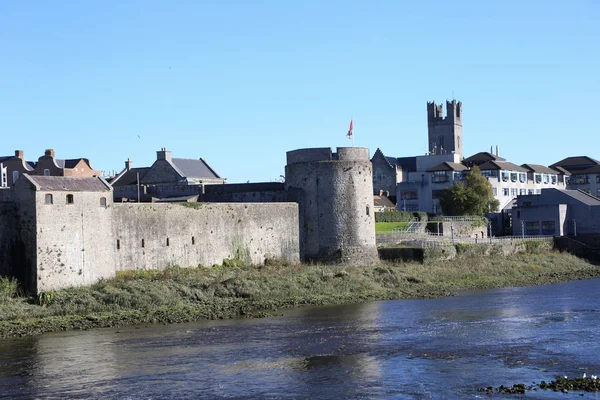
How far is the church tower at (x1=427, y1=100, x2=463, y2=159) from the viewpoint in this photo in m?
111

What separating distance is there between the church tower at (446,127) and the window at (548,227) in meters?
52.6

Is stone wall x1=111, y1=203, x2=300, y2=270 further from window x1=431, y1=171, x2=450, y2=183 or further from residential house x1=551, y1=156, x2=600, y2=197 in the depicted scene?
residential house x1=551, y1=156, x2=600, y2=197

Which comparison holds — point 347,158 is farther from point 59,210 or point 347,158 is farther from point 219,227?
point 59,210

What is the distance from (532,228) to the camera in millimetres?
58906

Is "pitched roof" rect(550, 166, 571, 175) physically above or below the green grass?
above

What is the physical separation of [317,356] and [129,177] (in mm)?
34608

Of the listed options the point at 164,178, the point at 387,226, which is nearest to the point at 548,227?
the point at 387,226

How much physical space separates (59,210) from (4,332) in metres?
5.75

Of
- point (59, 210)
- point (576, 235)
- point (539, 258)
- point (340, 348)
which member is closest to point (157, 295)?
point (59, 210)

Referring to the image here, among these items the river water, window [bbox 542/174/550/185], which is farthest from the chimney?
window [bbox 542/174/550/185]

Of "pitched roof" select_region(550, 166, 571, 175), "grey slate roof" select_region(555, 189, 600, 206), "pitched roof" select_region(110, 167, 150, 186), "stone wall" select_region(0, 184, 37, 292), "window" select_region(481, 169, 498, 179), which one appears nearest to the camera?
"stone wall" select_region(0, 184, 37, 292)

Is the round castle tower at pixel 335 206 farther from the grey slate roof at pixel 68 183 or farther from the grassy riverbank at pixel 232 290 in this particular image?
the grey slate roof at pixel 68 183

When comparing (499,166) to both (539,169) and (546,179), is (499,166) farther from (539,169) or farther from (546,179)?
(546,179)

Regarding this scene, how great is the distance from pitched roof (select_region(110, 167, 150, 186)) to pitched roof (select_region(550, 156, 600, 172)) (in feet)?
145
